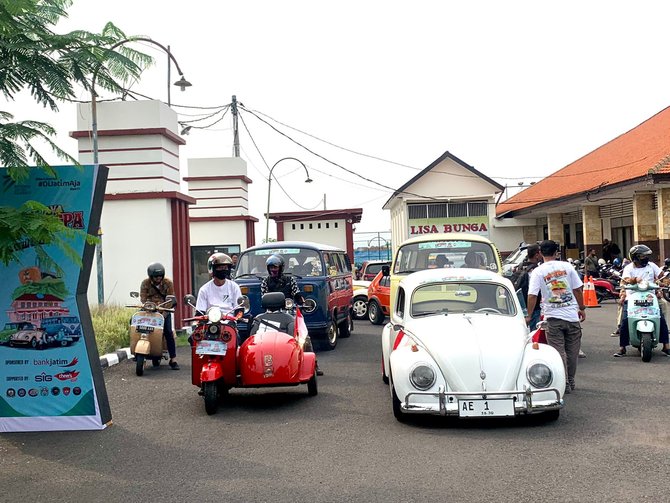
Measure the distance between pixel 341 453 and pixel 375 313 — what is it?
13237mm

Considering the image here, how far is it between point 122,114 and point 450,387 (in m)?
13.2

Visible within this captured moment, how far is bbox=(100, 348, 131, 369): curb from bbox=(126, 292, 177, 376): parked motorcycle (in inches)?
31.1

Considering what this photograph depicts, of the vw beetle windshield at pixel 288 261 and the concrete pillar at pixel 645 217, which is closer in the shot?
the vw beetle windshield at pixel 288 261

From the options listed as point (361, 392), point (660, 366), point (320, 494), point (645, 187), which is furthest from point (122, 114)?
point (645, 187)

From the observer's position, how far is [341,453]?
6.50 metres

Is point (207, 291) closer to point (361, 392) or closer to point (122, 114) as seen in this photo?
point (361, 392)

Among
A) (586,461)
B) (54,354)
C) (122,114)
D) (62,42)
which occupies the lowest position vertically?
(586,461)

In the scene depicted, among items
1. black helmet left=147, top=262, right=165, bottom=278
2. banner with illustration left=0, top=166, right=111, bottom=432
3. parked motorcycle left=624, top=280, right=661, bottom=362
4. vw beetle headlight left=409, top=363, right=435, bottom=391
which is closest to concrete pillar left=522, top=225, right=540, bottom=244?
parked motorcycle left=624, top=280, right=661, bottom=362

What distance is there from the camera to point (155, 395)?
384 inches

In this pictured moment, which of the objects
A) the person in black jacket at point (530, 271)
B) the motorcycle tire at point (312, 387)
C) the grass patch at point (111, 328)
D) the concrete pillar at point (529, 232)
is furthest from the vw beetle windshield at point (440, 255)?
the concrete pillar at point (529, 232)

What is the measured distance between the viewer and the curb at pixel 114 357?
12.4 m

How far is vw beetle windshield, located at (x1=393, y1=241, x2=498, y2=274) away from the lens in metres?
13.5

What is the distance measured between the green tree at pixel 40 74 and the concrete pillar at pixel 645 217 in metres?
22.6

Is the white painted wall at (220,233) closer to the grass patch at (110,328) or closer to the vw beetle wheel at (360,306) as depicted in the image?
the vw beetle wheel at (360,306)
